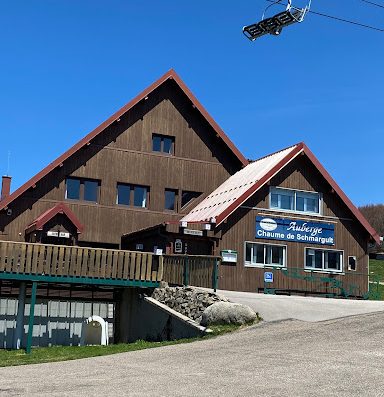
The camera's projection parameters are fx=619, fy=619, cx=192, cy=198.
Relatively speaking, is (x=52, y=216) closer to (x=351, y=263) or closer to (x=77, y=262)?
(x=77, y=262)

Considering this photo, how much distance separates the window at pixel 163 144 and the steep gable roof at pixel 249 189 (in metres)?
3.41

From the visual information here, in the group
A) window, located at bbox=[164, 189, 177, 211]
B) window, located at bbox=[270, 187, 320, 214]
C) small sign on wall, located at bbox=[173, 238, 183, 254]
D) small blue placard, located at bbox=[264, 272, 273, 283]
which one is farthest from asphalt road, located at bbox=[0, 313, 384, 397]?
window, located at bbox=[164, 189, 177, 211]

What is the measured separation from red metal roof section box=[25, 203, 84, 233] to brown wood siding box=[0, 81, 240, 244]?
867 millimetres

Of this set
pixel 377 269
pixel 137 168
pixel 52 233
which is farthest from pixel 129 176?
pixel 377 269

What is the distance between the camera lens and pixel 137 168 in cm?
3319

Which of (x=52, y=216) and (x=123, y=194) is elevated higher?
(x=123, y=194)

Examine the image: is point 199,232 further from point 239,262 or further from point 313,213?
point 313,213

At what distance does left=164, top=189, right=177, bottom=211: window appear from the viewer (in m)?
33.8

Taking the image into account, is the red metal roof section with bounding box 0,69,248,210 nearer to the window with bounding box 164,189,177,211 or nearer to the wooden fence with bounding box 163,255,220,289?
the window with bounding box 164,189,177,211

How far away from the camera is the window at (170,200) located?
33.8 metres

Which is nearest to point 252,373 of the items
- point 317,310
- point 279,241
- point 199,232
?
point 317,310

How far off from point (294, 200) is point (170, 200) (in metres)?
7.04

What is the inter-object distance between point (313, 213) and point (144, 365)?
19446mm

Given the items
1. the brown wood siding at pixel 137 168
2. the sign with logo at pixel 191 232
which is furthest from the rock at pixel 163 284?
the brown wood siding at pixel 137 168
